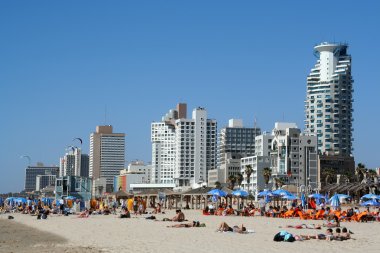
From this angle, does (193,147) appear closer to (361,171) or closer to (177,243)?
(361,171)

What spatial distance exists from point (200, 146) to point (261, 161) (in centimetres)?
4745

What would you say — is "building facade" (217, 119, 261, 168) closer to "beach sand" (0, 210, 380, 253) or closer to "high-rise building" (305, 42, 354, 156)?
"high-rise building" (305, 42, 354, 156)

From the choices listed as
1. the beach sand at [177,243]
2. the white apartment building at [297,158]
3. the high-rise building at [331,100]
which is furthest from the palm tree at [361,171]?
the beach sand at [177,243]

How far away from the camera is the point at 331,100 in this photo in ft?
558

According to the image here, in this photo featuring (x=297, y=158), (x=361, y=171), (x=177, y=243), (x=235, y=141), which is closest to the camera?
(x=177, y=243)

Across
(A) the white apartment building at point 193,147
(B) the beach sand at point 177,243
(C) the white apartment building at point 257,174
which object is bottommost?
(B) the beach sand at point 177,243

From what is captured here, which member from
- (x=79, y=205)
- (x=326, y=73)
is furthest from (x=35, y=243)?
(x=326, y=73)

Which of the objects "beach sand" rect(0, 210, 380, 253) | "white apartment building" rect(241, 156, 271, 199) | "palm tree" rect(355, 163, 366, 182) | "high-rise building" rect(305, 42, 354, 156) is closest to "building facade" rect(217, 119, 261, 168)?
"high-rise building" rect(305, 42, 354, 156)

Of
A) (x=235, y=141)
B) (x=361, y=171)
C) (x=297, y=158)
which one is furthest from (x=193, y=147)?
(x=361, y=171)

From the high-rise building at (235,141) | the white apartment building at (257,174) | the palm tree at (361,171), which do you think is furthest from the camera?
the high-rise building at (235,141)

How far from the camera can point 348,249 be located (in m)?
19.6

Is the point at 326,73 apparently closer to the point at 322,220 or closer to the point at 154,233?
the point at 322,220

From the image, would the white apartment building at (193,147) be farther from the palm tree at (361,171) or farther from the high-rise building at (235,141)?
the palm tree at (361,171)

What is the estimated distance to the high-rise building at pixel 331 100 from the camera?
166125 millimetres
